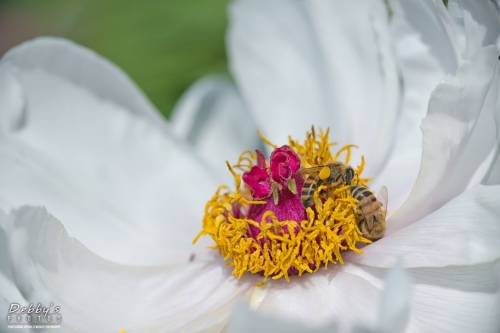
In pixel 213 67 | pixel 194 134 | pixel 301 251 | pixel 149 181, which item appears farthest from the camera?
pixel 213 67

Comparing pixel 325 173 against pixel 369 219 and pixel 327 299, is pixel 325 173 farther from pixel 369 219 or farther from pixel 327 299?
pixel 327 299

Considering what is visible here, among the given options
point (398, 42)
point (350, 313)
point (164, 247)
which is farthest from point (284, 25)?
point (350, 313)

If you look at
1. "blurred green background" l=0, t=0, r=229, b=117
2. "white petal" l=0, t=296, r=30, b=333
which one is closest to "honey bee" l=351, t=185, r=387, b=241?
"white petal" l=0, t=296, r=30, b=333

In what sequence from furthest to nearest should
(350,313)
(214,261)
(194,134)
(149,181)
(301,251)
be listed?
(194,134) → (149,181) → (214,261) → (301,251) → (350,313)

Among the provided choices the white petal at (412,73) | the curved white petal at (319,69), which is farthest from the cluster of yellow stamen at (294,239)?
the curved white petal at (319,69)

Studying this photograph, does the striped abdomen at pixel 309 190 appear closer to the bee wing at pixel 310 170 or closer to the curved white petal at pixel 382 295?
the bee wing at pixel 310 170

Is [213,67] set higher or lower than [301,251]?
higher

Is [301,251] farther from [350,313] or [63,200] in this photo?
[63,200]
